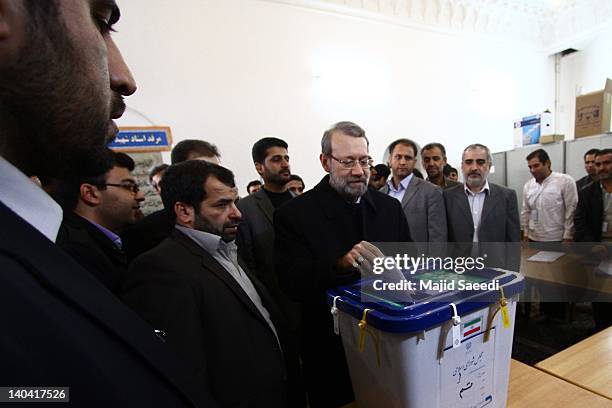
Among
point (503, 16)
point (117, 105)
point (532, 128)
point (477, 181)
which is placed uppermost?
point (503, 16)

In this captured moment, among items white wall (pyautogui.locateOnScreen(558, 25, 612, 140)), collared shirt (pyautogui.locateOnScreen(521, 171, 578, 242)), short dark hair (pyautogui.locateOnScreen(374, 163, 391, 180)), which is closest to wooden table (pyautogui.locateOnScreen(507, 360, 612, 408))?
short dark hair (pyautogui.locateOnScreen(374, 163, 391, 180))

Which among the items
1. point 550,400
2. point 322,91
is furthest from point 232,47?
point 550,400

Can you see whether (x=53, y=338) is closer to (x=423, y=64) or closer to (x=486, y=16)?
(x=423, y=64)

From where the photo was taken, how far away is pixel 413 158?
8.06 feet

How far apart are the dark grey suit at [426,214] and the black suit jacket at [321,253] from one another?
100cm

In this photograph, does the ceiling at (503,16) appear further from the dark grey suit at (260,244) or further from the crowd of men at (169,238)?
the dark grey suit at (260,244)

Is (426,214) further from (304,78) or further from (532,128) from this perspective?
(532,128)

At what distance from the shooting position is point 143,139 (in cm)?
323

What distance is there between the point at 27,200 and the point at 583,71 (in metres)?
8.32

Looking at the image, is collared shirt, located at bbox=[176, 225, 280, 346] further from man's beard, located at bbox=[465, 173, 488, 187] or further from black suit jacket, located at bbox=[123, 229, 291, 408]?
man's beard, located at bbox=[465, 173, 488, 187]

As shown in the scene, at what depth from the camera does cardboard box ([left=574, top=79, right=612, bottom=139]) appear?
11.4ft

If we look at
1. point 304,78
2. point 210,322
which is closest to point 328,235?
point 210,322

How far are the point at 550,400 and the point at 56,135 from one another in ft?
3.98

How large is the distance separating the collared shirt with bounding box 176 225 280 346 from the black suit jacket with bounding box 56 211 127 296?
0.89 ft
